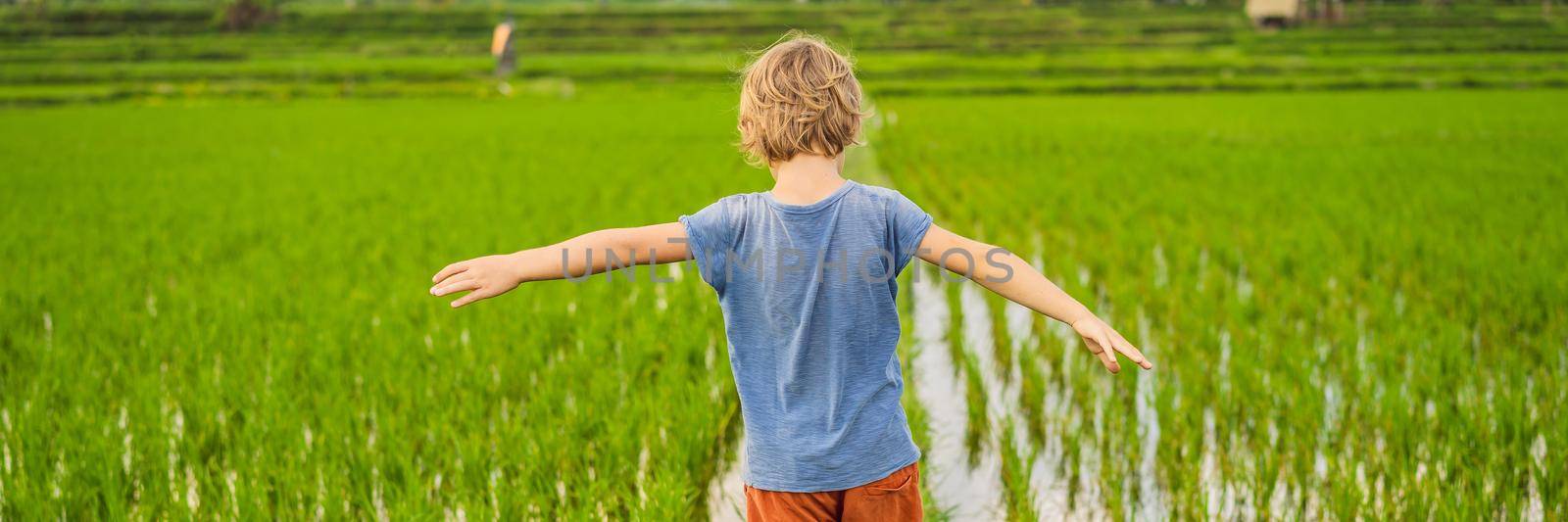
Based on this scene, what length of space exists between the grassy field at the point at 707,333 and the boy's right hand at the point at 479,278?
1.48ft

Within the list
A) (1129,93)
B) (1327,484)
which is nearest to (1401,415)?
(1327,484)

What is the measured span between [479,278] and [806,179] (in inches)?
14.4

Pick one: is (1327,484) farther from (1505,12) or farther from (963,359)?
(1505,12)

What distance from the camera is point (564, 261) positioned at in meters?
1.20

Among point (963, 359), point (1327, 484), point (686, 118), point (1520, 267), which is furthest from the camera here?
point (686, 118)

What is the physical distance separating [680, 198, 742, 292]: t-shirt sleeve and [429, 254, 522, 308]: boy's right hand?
196mm

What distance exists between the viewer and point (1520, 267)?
402 cm

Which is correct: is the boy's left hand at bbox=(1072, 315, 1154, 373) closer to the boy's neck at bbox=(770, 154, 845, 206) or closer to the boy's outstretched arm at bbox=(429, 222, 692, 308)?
the boy's neck at bbox=(770, 154, 845, 206)

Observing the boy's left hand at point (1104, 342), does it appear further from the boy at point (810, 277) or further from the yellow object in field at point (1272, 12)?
the yellow object in field at point (1272, 12)

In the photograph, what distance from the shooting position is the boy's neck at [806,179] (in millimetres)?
1210

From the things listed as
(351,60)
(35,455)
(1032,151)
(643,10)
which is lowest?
(35,455)

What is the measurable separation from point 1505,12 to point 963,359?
42616 millimetres

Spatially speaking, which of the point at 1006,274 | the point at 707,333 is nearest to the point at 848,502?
the point at 1006,274

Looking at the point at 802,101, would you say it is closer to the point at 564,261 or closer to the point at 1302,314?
the point at 564,261
